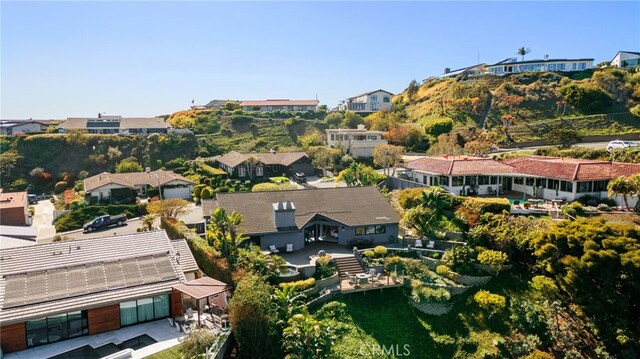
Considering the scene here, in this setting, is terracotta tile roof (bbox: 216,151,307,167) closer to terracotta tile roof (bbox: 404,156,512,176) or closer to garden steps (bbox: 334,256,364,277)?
terracotta tile roof (bbox: 404,156,512,176)

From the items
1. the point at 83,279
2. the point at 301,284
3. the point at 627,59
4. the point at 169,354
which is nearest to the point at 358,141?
the point at 301,284

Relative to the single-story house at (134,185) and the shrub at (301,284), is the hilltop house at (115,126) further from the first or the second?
the shrub at (301,284)

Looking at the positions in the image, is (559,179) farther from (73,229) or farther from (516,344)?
(73,229)

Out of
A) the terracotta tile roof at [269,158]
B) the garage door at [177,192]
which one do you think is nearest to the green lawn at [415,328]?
the garage door at [177,192]

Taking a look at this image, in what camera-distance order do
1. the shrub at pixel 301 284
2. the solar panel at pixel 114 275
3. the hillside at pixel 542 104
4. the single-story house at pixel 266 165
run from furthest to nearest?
the hillside at pixel 542 104, the single-story house at pixel 266 165, the shrub at pixel 301 284, the solar panel at pixel 114 275

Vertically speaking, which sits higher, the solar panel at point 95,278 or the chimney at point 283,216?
the chimney at point 283,216

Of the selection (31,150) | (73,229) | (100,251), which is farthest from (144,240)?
(31,150)
